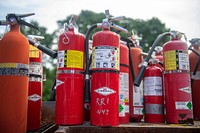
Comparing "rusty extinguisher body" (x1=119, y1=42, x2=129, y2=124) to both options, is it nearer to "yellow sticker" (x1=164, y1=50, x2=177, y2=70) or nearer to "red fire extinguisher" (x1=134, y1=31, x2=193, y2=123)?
"red fire extinguisher" (x1=134, y1=31, x2=193, y2=123)

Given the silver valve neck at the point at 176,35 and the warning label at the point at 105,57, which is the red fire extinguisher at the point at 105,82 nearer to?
the warning label at the point at 105,57

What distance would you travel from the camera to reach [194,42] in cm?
169

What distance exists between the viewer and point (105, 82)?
1120 mm

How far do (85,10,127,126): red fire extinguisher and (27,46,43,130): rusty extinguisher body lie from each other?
376mm

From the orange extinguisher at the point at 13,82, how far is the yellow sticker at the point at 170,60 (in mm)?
788

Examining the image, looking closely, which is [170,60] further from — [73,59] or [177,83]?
[73,59]

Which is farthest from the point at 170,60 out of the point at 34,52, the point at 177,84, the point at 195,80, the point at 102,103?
the point at 34,52

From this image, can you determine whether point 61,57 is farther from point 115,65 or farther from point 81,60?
point 115,65

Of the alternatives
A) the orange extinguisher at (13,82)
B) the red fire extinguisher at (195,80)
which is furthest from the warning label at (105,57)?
the red fire extinguisher at (195,80)

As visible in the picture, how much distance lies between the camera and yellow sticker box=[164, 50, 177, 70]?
135cm

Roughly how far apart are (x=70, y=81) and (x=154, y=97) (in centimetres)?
55

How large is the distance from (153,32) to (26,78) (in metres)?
8.82

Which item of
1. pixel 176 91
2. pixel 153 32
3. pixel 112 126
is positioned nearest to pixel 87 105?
pixel 112 126

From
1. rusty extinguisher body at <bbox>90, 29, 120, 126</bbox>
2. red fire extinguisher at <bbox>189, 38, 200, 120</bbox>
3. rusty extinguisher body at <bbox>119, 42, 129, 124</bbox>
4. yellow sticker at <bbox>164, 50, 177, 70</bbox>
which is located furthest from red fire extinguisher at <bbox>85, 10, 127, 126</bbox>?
red fire extinguisher at <bbox>189, 38, 200, 120</bbox>
